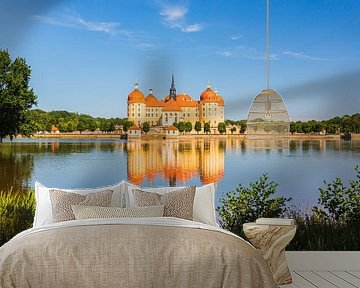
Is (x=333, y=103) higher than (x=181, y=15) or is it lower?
lower

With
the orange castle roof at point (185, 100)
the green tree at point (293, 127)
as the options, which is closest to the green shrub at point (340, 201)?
the green tree at point (293, 127)

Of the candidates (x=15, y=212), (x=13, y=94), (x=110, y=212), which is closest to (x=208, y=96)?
(x=13, y=94)

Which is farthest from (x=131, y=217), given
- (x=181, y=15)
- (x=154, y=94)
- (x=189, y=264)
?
(x=181, y=15)

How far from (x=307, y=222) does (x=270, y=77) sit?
1778mm

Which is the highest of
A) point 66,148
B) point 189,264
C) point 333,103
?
point 333,103

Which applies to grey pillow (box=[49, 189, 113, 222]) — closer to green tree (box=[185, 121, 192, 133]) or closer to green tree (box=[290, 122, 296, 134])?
green tree (box=[185, 121, 192, 133])

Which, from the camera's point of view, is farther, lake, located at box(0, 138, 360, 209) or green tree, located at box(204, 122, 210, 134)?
green tree, located at box(204, 122, 210, 134)

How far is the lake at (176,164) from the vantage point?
681 cm

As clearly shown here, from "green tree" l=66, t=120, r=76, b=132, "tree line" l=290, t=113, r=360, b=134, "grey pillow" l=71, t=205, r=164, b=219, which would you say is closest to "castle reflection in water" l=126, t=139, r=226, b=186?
"green tree" l=66, t=120, r=76, b=132

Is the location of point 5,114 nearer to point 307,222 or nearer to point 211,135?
point 211,135

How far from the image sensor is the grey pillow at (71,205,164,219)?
4.70 meters

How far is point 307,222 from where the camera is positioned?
6.55 metres

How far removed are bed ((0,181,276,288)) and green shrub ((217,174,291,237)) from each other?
2555mm

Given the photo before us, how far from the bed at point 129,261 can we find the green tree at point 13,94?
3.21 m
